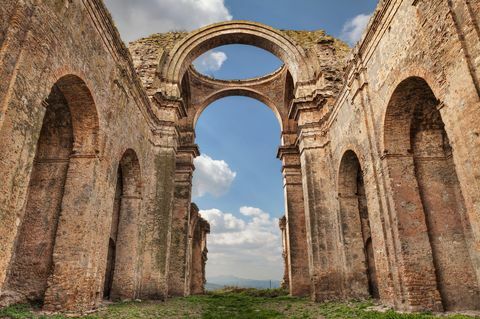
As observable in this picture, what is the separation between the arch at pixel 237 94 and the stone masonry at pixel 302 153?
4.62m

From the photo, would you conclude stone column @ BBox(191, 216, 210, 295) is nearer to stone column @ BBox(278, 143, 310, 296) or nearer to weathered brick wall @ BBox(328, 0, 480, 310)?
stone column @ BBox(278, 143, 310, 296)

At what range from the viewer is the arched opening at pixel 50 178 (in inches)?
265

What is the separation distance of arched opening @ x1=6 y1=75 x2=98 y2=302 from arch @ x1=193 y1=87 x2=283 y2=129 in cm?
1079

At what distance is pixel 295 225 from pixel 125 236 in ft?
24.8

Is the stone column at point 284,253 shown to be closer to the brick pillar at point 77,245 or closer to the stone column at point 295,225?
the stone column at point 295,225

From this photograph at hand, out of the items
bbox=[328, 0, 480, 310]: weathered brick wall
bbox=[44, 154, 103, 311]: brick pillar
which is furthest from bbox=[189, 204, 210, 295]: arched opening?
bbox=[328, 0, 480, 310]: weathered brick wall

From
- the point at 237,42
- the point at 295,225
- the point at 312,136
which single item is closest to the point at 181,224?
the point at 295,225

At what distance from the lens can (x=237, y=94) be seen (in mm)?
19453

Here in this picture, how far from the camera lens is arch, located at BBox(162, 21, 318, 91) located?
1368cm

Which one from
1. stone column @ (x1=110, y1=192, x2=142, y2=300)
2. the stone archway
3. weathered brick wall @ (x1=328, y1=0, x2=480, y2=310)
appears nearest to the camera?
weathered brick wall @ (x1=328, y1=0, x2=480, y2=310)

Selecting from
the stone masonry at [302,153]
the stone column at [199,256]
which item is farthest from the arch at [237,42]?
the stone column at [199,256]

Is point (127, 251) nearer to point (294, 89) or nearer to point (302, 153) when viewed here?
point (302, 153)

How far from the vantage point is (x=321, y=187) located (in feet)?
38.5

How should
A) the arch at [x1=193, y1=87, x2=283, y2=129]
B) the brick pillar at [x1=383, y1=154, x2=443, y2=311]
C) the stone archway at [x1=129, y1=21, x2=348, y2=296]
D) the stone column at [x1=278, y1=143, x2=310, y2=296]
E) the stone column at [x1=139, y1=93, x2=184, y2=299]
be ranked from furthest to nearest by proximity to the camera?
the arch at [x1=193, y1=87, x2=283, y2=129] → the stone column at [x1=278, y1=143, x2=310, y2=296] → the stone archway at [x1=129, y1=21, x2=348, y2=296] → the stone column at [x1=139, y1=93, x2=184, y2=299] → the brick pillar at [x1=383, y1=154, x2=443, y2=311]
